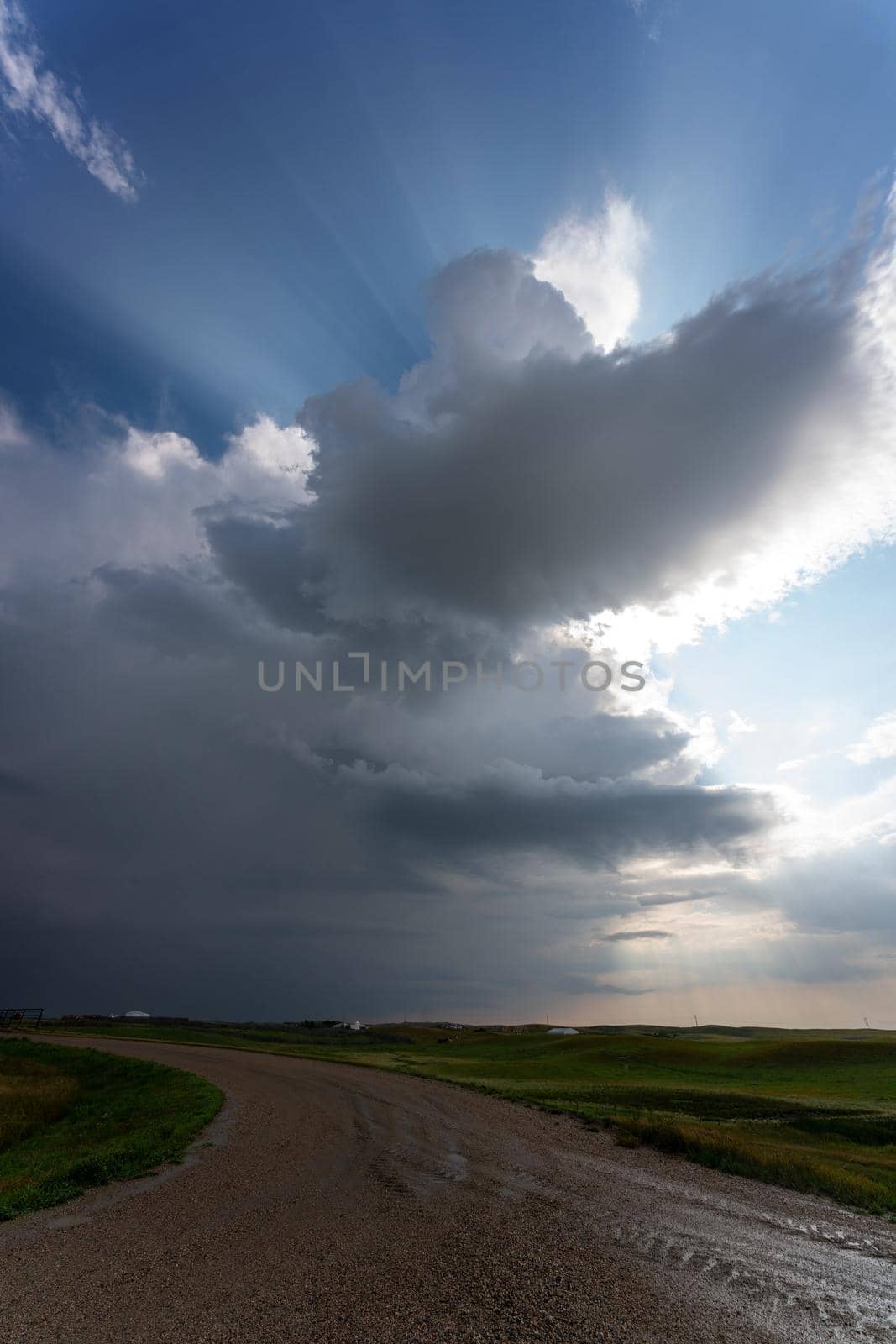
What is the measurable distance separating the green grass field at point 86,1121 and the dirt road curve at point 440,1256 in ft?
5.24

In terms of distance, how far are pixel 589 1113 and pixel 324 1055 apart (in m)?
41.0

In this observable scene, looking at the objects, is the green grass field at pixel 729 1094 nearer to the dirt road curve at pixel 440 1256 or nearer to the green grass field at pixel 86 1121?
the dirt road curve at pixel 440 1256

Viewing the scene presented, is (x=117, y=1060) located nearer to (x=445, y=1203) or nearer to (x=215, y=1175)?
(x=215, y=1175)

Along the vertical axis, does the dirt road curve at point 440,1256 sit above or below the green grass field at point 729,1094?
above

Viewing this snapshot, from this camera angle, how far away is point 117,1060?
4738 cm

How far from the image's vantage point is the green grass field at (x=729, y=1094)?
66.6 ft

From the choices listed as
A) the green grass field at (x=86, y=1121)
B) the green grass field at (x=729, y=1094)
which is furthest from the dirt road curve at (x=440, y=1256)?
the green grass field at (x=729, y=1094)

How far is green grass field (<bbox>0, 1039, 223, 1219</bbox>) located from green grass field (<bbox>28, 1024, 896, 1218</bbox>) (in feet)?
50.2

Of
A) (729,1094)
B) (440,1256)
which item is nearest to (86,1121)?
(440,1256)

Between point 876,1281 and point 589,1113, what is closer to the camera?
point 876,1281

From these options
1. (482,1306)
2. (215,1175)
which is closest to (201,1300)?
(482,1306)

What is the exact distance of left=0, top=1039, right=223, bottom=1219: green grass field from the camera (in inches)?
677

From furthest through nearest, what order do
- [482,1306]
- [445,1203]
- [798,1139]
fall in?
1. [798,1139]
2. [445,1203]
3. [482,1306]

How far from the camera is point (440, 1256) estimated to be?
11.3m
